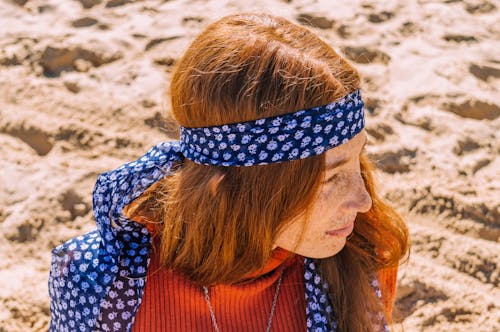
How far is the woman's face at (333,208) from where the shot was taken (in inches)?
59.4

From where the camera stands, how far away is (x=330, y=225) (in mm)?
1562

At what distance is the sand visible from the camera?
2.46 m

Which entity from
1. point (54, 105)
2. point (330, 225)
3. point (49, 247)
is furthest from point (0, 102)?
point (330, 225)

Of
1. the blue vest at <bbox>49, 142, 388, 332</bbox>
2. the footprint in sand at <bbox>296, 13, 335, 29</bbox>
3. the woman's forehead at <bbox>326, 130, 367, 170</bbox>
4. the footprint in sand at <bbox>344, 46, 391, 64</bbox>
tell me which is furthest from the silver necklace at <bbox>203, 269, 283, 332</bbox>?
the footprint in sand at <bbox>296, 13, 335, 29</bbox>

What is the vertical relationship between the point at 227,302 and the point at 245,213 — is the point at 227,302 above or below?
below

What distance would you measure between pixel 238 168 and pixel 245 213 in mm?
101

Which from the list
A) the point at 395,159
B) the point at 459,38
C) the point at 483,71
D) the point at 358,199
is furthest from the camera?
the point at 459,38

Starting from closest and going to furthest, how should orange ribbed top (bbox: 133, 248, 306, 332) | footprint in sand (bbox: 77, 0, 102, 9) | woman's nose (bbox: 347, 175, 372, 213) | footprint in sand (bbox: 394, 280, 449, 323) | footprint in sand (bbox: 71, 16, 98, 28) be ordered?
woman's nose (bbox: 347, 175, 372, 213) → orange ribbed top (bbox: 133, 248, 306, 332) → footprint in sand (bbox: 394, 280, 449, 323) → footprint in sand (bbox: 71, 16, 98, 28) → footprint in sand (bbox: 77, 0, 102, 9)

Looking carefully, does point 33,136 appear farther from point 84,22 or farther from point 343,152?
point 343,152

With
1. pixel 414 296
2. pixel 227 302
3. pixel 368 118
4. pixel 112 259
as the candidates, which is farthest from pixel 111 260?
pixel 368 118

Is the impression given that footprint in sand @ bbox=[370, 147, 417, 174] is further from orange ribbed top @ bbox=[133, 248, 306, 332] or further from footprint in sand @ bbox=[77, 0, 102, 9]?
footprint in sand @ bbox=[77, 0, 102, 9]

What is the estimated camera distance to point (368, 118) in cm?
300

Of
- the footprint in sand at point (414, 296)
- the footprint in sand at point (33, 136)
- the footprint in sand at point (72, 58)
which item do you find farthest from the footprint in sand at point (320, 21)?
the footprint in sand at point (414, 296)

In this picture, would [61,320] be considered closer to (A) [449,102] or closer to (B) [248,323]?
(B) [248,323]
